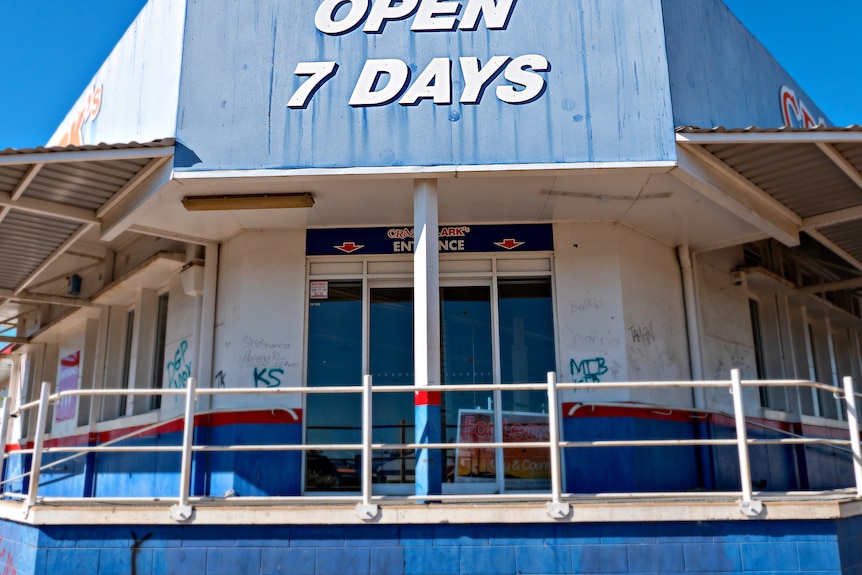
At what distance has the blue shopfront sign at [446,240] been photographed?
10281mm

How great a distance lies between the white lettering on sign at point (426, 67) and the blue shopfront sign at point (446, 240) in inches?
78.9

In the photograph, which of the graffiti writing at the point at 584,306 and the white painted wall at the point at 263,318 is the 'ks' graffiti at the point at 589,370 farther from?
the white painted wall at the point at 263,318

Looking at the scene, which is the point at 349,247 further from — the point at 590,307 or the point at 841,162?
the point at 841,162

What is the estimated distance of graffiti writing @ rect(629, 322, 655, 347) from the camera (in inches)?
398

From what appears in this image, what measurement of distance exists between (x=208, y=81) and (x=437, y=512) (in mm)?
5292

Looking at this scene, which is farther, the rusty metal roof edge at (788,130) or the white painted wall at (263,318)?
the white painted wall at (263,318)

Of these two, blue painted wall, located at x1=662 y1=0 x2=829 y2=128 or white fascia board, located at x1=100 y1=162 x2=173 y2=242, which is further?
blue painted wall, located at x1=662 y1=0 x2=829 y2=128

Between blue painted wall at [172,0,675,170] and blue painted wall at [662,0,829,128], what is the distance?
0.37m

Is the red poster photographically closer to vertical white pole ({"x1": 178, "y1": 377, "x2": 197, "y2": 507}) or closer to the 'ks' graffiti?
vertical white pole ({"x1": 178, "y1": 377, "x2": 197, "y2": 507})

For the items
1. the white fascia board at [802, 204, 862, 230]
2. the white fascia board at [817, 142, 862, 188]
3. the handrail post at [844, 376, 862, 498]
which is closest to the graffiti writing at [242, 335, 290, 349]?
the handrail post at [844, 376, 862, 498]

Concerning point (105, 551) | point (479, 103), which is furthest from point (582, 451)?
point (105, 551)

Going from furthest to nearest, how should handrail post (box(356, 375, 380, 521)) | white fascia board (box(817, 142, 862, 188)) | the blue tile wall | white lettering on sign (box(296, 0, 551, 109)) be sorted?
white lettering on sign (box(296, 0, 551, 109)), white fascia board (box(817, 142, 862, 188)), handrail post (box(356, 375, 380, 521)), the blue tile wall

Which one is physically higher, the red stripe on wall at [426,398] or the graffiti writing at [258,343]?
the graffiti writing at [258,343]

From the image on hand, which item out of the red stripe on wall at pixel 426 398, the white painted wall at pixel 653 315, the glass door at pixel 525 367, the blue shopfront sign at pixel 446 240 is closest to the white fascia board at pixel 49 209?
the blue shopfront sign at pixel 446 240
